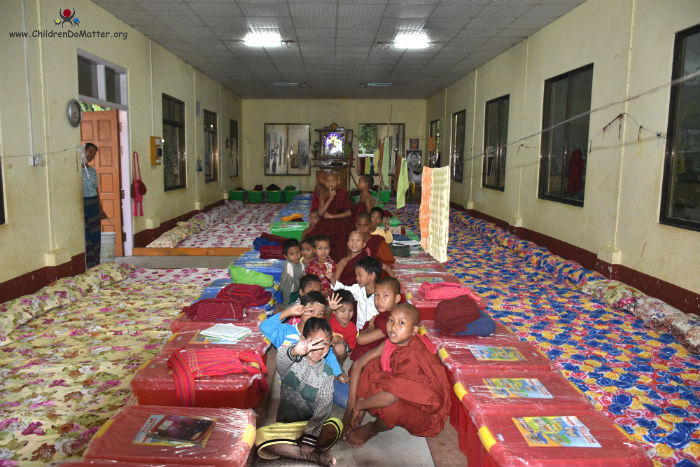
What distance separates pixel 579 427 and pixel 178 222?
374 inches

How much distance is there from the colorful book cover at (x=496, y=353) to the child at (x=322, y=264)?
1.92m

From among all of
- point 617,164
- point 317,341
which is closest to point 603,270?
point 617,164

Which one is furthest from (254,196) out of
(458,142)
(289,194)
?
(458,142)

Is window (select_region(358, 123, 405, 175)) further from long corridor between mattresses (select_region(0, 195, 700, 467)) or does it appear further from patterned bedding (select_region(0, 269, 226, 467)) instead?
patterned bedding (select_region(0, 269, 226, 467))

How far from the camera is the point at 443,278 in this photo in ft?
17.0

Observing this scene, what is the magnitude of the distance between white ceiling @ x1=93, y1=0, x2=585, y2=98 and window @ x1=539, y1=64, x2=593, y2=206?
38.7 inches

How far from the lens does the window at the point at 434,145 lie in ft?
53.4

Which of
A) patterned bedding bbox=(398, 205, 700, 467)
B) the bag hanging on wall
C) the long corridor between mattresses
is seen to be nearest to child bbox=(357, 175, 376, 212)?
patterned bedding bbox=(398, 205, 700, 467)

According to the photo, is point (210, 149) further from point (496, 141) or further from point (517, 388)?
point (517, 388)

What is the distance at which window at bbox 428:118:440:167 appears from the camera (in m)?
16.3

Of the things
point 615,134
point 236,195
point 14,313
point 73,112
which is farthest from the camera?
point 236,195

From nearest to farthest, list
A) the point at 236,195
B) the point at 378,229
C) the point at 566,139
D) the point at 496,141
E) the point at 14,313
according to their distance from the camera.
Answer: the point at 14,313, the point at 378,229, the point at 566,139, the point at 496,141, the point at 236,195

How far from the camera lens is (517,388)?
2.81 metres

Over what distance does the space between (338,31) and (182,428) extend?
7600 millimetres
